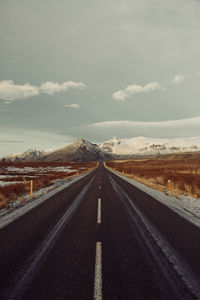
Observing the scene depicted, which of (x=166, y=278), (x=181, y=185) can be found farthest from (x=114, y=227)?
(x=181, y=185)

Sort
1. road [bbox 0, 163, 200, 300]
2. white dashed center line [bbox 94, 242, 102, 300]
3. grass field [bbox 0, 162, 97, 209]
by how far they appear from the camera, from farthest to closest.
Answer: grass field [bbox 0, 162, 97, 209], road [bbox 0, 163, 200, 300], white dashed center line [bbox 94, 242, 102, 300]

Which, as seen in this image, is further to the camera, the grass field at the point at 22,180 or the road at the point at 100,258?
the grass field at the point at 22,180

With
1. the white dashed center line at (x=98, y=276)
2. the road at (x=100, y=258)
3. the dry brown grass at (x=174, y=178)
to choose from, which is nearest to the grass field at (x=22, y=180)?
the road at (x=100, y=258)

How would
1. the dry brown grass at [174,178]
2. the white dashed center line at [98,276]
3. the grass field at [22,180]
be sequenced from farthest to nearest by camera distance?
the dry brown grass at [174,178] → the grass field at [22,180] → the white dashed center line at [98,276]

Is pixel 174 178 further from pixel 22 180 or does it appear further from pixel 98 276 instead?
Answer: pixel 22 180

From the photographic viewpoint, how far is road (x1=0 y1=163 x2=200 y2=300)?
3.15m

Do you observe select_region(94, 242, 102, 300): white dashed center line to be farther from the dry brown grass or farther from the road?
the dry brown grass

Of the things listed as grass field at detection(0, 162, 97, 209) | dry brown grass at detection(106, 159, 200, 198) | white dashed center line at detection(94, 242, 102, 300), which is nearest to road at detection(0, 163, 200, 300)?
white dashed center line at detection(94, 242, 102, 300)

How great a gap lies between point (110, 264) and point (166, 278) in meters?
1.15

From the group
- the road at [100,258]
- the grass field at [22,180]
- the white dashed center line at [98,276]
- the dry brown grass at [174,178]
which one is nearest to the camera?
the white dashed center line at [98,276]

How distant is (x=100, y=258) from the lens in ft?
13.9

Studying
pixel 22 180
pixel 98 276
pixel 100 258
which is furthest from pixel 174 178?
pixel 22 180

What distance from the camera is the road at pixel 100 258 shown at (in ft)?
10.3

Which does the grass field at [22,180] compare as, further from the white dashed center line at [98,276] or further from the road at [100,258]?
the white dashed center line at [98,276]
